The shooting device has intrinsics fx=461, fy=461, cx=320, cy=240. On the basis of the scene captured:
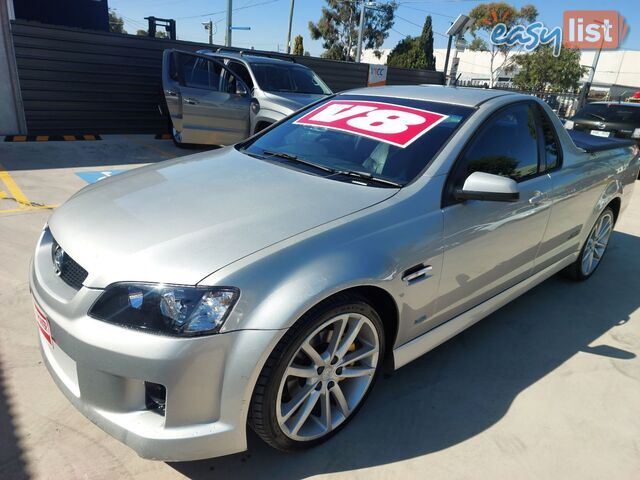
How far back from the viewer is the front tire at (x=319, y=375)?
1771 millimetres

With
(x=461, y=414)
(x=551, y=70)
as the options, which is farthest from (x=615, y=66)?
(x=461, y=414)

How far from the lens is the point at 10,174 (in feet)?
19.4

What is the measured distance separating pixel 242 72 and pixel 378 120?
5.65 meters

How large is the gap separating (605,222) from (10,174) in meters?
6.85

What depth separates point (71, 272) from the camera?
6.20 feet

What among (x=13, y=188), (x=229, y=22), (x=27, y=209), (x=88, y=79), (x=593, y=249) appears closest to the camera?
(x=593, y=249)

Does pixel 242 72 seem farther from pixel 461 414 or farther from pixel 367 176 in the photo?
pixel 461 414

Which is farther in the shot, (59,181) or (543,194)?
(59,181)

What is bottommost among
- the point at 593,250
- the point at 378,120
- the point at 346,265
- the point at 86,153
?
the point at 86,153

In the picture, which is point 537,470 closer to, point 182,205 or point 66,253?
point 182,205

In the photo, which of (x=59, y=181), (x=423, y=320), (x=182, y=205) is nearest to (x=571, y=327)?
(x=423, y=320)

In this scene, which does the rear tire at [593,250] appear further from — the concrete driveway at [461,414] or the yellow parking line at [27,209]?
the yellow parking line at [27,209]

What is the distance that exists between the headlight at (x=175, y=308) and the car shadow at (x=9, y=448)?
844 millimetres

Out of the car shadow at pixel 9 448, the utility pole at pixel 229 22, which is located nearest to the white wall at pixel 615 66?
the utility pole at pixel 229 22
